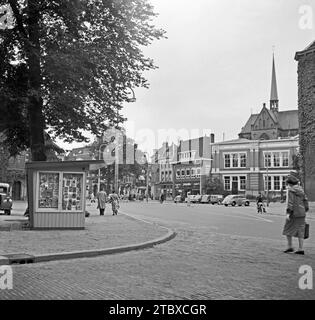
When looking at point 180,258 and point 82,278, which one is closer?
point 82,278

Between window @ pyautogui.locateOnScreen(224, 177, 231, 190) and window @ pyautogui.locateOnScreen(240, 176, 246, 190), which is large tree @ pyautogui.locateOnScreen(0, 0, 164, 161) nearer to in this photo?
window @ pyautogui.locateOnScreen(240, 176, 246, 190)

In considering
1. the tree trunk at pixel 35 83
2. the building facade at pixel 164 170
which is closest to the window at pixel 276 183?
the building facade at pixel 164 170

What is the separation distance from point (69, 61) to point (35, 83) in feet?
7.89

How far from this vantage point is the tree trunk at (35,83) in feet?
57.5

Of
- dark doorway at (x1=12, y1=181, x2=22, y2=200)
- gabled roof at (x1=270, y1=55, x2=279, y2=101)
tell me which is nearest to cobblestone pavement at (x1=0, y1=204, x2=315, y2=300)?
dark doorway at (x1=12, y1=181, x2=22, y2=200)

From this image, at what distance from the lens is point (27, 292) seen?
22.2ft

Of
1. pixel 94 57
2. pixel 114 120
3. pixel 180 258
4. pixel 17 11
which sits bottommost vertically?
pixel 180 258

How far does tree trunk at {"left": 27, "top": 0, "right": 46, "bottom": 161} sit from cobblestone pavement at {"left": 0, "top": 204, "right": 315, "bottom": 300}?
9.31 meters

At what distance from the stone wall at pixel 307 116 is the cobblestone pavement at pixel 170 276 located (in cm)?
3025

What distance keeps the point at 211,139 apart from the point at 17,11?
297 feet

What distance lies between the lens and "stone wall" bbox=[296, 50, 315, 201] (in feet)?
134

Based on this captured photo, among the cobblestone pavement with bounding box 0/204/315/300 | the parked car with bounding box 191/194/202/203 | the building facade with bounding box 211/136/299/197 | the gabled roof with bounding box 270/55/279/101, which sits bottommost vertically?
the parked car with bounding box 191/194/202/203
